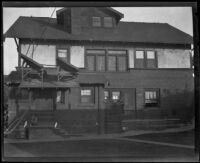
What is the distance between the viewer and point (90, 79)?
1455cm

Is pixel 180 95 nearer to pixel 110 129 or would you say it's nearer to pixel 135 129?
pixel 135 129

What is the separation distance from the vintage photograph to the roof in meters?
0.04

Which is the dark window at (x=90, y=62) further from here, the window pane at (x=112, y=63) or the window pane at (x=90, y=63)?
the window pane at (x=112, y=63)

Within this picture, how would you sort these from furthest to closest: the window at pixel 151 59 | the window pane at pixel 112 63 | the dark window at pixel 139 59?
the window at pixel 151 59 → the dark window at pixel 139 59 → the window pane at pixel 112 63

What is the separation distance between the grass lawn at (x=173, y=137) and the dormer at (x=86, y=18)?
4925 mm

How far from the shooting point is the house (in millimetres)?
14180

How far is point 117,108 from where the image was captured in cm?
1423

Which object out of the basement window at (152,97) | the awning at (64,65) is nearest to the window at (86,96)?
the awning at (64,65)

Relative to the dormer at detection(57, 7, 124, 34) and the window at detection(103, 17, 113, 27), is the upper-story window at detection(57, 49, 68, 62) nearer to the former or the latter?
the dormer at detection(57, 7, 124, 34)

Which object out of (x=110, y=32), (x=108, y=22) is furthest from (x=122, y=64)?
(x=108, y=22)

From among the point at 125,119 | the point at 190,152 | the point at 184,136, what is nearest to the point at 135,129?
the point at 125,119

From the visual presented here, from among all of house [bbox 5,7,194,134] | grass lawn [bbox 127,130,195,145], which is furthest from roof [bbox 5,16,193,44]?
grass lawn [bbox 127,130,195,145]

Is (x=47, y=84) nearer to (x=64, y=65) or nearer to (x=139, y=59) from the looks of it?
(x=64, y=65)

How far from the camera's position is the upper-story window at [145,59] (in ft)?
51.5
